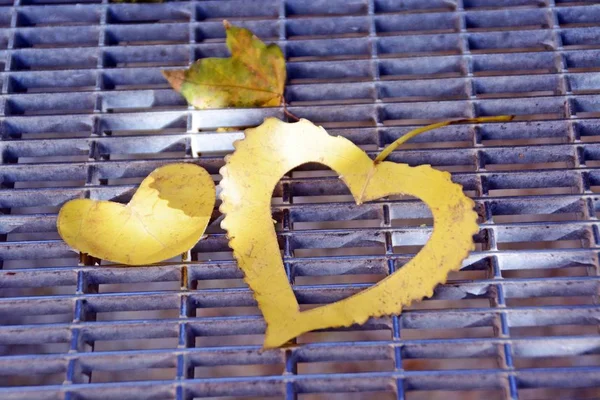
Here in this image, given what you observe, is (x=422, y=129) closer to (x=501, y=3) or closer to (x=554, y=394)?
(x=501, y=3)

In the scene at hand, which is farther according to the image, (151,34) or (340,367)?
(340,367)

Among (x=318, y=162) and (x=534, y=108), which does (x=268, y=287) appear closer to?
(x=318, y=162)

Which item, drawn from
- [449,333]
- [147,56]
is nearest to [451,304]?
[449,333]

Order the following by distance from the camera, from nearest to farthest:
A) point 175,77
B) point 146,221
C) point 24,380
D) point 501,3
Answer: point 146,221 → point 175,77 → point 501,3 → point 24,380

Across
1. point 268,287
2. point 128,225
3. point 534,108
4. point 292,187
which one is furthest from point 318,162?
point 534,108

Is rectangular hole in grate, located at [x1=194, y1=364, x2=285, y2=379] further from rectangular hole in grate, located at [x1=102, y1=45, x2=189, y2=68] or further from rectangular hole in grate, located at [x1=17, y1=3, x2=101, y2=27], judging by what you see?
rectangular hole in grate, located at [x1=17, y1=3, x2=101, y2=27]

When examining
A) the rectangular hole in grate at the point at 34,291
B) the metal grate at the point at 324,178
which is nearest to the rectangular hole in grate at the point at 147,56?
the metal grate at the point at 324,178
